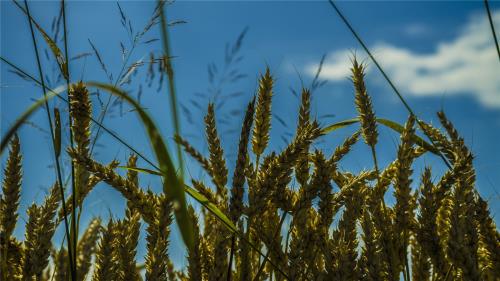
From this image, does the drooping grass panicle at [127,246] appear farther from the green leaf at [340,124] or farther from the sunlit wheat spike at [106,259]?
the green leaf at [340,124]

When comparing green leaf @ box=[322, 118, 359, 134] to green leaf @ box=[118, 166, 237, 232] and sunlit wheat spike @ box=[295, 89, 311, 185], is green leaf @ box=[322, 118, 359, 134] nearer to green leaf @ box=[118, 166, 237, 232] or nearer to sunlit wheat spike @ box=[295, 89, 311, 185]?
sunlit wheat spike @ box=[295, 89, 311, 185]

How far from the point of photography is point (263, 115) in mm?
2166

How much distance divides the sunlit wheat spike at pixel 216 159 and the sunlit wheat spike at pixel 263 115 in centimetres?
16

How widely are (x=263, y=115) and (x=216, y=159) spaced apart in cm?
25

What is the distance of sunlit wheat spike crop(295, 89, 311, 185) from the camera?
2096 millimetres

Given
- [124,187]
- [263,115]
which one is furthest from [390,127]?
[124,187]

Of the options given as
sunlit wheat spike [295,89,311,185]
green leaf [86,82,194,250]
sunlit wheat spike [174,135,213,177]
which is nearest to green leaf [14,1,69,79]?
sunlit wheat spike [174,135,213,177]

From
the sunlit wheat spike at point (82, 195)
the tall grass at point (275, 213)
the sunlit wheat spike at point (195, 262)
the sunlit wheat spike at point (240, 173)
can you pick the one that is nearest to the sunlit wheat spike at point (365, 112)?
the tall grass at point (275, 213)

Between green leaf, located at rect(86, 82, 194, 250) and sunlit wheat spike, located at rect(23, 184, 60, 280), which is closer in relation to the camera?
green leaf, located at rect(86, 82, 194, 250)

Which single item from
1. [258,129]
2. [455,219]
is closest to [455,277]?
[455,219]

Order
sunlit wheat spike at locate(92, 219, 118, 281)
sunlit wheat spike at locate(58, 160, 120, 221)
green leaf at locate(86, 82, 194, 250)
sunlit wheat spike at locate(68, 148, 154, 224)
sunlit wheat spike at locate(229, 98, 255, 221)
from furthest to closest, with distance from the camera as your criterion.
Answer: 1. sunlit wheat spike at locate(58, 160, 120, 221)
2. sunlit wheat spike at locate(92, 219, 118, 281)
3. sunlit wheat spike at locate(68, 148, 154, 224)
4. sunlit wheat spike at locate(229, 98, 255, 221)
5. green leaf at locate(86, 82, 194, 250)

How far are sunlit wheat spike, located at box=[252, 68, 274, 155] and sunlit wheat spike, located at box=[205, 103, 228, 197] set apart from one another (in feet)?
0.53

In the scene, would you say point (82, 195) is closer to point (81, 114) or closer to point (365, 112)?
point (81, 114)

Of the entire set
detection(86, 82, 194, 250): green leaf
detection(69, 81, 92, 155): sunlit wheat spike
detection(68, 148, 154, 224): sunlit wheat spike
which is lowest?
detection(86, 82, 194, 250): green leaf
